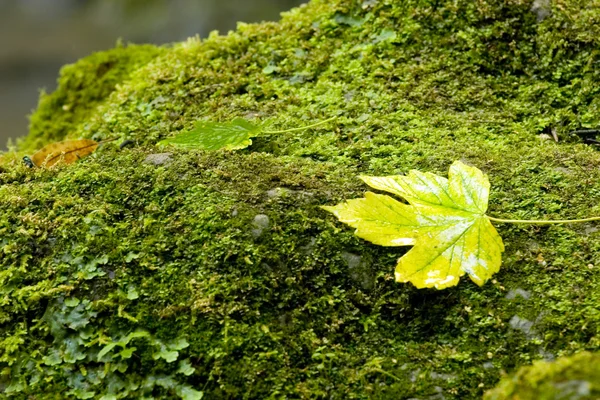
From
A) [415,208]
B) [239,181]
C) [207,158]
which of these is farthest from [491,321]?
[207,158]

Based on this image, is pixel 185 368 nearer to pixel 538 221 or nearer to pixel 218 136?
A: pixel 218 136

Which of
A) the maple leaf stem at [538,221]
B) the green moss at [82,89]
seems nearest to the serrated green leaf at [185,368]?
the maple leaf stem at [538,221]

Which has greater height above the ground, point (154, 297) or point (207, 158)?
point (207, 158)

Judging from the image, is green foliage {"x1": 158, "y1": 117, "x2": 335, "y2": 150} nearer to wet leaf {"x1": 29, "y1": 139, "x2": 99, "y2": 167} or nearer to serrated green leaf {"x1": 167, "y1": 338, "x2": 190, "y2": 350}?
wet leaf {"x1": 29, "y1": 139, "x2": 99, "y2": 167}

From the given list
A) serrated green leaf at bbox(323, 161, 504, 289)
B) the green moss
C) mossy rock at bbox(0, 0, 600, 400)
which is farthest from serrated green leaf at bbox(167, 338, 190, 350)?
the green moss

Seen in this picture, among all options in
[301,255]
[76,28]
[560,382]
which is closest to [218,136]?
[301,255]

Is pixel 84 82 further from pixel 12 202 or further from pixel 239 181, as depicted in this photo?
pixel 239 181

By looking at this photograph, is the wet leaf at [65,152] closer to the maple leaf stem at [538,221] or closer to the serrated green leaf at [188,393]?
the serrated green leaf at [188,393]
